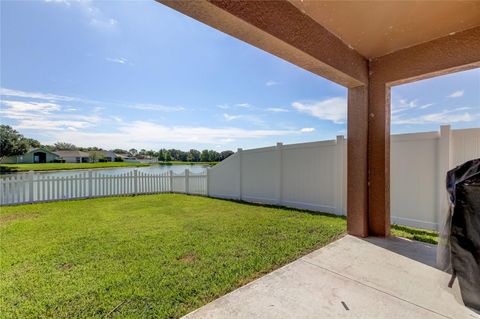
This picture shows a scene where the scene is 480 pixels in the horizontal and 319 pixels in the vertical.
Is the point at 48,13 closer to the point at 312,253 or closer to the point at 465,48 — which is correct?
the point at 312,253

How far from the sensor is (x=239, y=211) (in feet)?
18.6

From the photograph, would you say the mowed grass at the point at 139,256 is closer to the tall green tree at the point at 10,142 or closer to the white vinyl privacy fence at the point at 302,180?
the white vinyl privacy fence at the point at 302,180

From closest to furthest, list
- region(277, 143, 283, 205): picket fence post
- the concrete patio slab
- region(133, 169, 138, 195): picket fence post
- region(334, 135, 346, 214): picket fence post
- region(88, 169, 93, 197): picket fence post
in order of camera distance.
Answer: the concrete patio slab < region(334, 135, 346, 214): picket fence post < region(277, 143, 283, 205): picket fence post < region(88, 169, 93, 197): picket fence post < region(133, 169, 138, 195): picket fence post

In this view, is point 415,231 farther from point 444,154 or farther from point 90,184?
point 90,184

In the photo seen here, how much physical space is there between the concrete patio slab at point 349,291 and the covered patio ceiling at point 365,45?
3.51 feet

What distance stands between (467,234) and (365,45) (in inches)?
102

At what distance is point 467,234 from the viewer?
6.23 feet

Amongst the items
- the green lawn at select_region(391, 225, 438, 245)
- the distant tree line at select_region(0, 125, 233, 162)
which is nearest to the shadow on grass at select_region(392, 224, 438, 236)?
the green lawn at select_region(391, 225, 438, 245)

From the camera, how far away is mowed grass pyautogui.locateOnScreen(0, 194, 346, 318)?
196cm

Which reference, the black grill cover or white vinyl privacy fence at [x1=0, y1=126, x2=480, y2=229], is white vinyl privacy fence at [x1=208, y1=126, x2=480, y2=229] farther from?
the black grill cover

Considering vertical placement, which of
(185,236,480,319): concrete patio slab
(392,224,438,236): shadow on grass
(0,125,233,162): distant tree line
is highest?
(0,125,233,162): distant tree line

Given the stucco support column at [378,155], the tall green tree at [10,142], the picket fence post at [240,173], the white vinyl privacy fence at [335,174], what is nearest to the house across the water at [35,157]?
the tall green tree at [10,142]

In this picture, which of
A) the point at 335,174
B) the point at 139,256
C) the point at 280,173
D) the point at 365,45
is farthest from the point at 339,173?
the point at 139,256

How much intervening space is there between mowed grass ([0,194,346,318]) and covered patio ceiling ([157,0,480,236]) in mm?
1157
